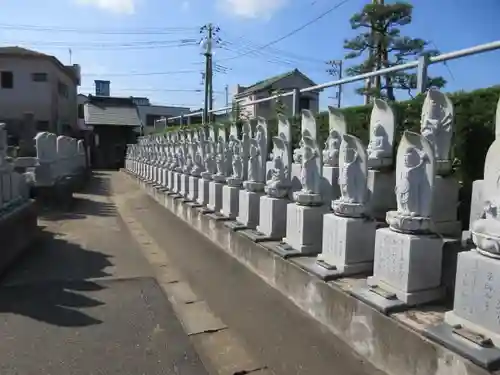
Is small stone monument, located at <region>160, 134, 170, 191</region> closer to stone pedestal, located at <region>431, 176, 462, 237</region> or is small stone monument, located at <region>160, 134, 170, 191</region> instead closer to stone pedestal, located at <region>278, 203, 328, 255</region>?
stone pedestal, located at <region>278, 203, 328, 255</region>

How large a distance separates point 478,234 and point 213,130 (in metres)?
6.36

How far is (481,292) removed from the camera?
96.8 inches

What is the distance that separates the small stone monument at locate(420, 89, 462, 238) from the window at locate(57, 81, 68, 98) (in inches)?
1116

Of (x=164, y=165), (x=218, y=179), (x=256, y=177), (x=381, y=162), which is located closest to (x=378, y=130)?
(x=381, y=162)

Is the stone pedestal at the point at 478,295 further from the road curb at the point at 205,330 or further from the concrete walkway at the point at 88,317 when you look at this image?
the concrete walkway at the point at 88,317

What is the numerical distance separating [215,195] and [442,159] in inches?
175

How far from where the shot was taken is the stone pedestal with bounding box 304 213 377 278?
374 centimetres

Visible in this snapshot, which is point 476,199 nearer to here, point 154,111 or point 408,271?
point 408,271

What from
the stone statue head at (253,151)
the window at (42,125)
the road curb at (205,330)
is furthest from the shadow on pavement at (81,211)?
the window at (42,125)

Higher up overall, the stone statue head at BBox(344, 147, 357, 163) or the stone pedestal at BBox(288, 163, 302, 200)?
the stone statue head at BBox(344, 147, 357, 163)

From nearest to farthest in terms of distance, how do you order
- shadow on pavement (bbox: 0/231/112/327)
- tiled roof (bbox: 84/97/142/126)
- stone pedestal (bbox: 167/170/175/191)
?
shadow on pavement (bbox: 0/231/112/327), stone pedestal (bbox: 167/170/175/191), tiled roof (bbox: 84/97/142/126)

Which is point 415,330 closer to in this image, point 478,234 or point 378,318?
point 378,318

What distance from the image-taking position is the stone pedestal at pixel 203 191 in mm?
8011

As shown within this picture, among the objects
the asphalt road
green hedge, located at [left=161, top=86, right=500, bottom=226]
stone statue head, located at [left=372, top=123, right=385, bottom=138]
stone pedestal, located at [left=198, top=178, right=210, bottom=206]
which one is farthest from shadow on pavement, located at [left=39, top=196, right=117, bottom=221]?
green hedge, located at [left=161, top=86, right=500, bottom=226]
